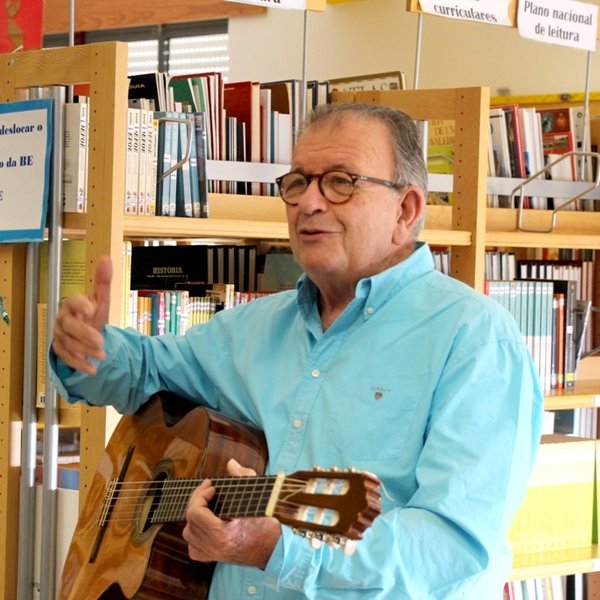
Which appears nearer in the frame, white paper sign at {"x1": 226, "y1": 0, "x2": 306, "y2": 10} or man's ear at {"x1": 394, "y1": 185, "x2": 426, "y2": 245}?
man's ear at {"x1": 394, "y1": 185, "x2": 426, "y2": 245}

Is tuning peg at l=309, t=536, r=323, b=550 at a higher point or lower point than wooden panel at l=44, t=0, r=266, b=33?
lower

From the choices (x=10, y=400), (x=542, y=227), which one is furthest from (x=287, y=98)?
(x=10, y=400)

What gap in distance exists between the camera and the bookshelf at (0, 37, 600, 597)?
7.45 feet

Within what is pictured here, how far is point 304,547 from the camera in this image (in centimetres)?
141

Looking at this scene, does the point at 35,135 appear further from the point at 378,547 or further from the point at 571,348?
the point at 571,348

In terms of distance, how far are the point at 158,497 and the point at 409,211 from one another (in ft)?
1.98

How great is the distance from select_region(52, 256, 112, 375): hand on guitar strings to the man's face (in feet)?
1.04

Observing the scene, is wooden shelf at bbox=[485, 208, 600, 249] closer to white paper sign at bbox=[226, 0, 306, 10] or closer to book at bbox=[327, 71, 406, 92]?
book at bbox=[327, 71, 406, 92]

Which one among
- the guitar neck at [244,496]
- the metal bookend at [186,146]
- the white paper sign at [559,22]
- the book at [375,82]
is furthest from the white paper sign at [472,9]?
the guitar neck at [244,496]

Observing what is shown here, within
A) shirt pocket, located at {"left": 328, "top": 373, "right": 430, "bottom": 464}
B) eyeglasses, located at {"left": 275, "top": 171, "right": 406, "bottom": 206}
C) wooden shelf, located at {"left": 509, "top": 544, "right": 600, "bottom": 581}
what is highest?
eyeglasses, located at {"left": 275, "top": 171, "right": 406, "bottom": 206}

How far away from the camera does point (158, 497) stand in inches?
69.8

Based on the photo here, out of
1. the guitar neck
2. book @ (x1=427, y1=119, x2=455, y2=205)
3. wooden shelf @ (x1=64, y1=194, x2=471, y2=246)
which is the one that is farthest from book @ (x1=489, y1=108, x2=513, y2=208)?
the guitar neck

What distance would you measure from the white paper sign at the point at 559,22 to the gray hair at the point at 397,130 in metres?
1.87

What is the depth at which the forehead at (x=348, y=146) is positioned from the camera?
180cm
